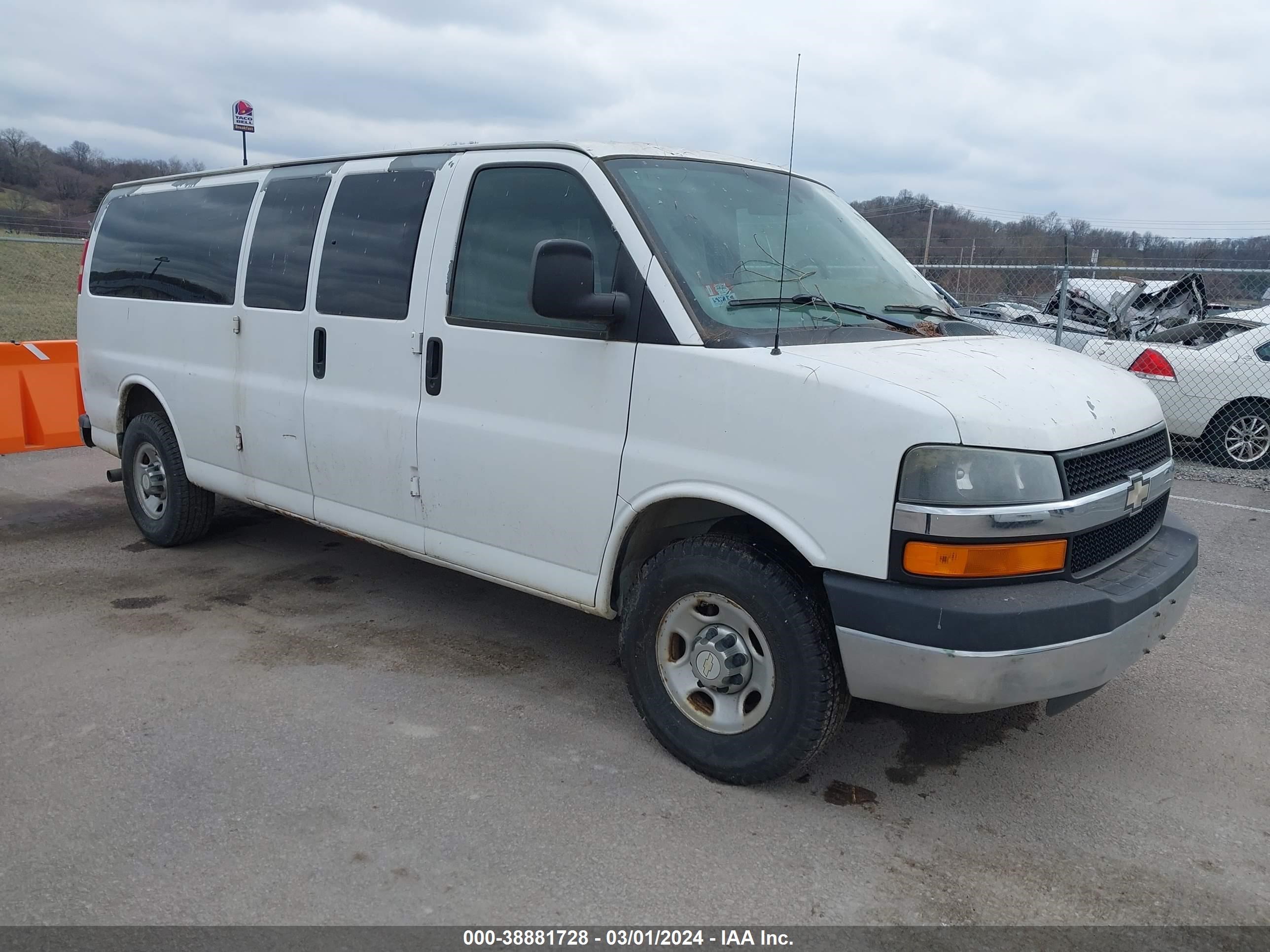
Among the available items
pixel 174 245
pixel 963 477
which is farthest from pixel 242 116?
pixel 963 477

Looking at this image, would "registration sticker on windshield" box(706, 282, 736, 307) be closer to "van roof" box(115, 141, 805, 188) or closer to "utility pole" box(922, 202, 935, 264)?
"van roof" box(115, 141, 805, 188)

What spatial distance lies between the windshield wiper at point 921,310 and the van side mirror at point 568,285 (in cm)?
118

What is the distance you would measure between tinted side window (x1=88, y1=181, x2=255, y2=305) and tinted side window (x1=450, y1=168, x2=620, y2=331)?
1.84 metres

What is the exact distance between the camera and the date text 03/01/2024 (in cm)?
266

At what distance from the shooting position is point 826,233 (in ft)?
13.9

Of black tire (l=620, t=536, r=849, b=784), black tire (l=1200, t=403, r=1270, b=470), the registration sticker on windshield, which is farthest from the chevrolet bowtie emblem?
black tire (l=1200, t=403, r=1270, b=470)

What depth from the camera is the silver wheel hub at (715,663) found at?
336cm

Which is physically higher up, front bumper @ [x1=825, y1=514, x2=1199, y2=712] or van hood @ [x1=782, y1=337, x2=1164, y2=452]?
van hood @ [x1=782, y1=337, x2=1164, y2=452]

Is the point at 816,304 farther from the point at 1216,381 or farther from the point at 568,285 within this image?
the point at 1216,381

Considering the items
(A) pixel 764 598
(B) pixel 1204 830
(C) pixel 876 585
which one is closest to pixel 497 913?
(A) pixel 764 598

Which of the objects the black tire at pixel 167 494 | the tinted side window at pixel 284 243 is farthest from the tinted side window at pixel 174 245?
the black tire at pixel 167 494

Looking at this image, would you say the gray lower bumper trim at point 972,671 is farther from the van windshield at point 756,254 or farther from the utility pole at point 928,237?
the utility pole at point 928,237

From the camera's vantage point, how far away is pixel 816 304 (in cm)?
373

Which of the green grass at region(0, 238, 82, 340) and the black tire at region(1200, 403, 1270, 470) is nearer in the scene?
the black tire at region(1200, 403, 1270, 470)
